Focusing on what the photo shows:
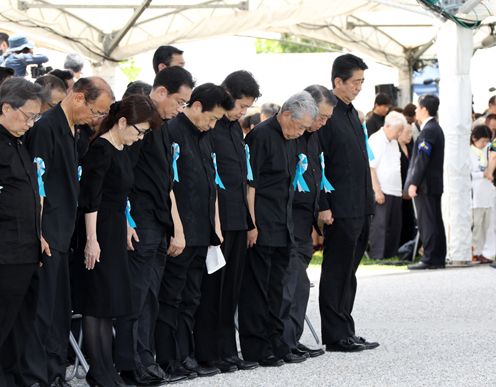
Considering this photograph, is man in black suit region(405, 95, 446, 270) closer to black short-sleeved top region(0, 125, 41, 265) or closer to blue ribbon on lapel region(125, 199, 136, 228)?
blue ribbon on lapel region(125, 199, 136, 228)

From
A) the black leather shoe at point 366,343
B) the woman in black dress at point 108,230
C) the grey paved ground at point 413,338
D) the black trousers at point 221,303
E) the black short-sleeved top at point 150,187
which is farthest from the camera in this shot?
the black leather shoe at point 366,343

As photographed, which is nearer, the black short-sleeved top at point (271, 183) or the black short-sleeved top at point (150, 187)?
the black short-sleeved top at point (150, 187)

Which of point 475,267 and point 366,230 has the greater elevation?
point 366,230

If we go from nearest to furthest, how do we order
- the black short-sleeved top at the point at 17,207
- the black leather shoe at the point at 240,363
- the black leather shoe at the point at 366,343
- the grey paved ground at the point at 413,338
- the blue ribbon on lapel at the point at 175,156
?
the black short-sleeved top at the point at 17,207
the blue ribbon on lapel at the point at 175,156
the grey paved ground at the point at 413,338
the black leather shoe at the point at 240,363
the black leather shoe at the point at 366,343

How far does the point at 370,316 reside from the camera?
11.0m

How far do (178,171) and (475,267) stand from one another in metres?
7.99

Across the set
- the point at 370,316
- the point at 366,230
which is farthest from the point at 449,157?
the point at 366,230

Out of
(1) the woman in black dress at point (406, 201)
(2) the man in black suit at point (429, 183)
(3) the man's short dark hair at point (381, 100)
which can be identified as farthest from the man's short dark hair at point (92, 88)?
(3) the man's short dark hair at point (381, 100)

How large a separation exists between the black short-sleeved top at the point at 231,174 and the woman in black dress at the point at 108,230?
1.06m

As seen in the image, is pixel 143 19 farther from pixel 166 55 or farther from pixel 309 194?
pixel 309 194

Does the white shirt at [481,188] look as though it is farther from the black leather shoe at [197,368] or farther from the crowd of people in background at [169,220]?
the black leather shoe at [197,368]

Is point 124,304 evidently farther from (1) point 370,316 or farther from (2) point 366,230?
(1) point 370,316

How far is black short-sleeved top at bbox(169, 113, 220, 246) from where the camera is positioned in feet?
25.4

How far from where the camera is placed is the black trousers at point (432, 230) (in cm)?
1508
